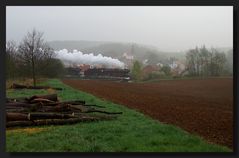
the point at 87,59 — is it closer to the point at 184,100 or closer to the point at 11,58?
the point at 11,58

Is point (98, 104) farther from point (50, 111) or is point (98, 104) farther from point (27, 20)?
point (27, 20)

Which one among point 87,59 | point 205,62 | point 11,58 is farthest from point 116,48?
point 11,58

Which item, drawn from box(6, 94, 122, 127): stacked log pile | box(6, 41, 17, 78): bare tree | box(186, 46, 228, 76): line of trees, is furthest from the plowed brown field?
box(6, 41, 17, 78): bare tree

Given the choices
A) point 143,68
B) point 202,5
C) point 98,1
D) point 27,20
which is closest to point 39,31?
point 27,20

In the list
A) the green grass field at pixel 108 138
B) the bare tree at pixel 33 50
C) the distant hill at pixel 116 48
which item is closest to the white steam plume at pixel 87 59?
the distant hill at pixel 116 48

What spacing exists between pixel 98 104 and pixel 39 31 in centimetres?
144

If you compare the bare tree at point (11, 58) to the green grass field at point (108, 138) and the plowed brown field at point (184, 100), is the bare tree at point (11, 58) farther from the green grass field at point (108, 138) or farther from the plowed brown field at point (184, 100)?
the plowed brown field at point (184, 100)

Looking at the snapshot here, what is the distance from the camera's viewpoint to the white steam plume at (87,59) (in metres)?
9.56

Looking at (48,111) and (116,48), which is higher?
(116,48)

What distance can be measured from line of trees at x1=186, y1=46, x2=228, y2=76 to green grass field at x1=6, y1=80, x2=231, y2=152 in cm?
98

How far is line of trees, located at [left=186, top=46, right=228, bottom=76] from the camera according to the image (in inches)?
369

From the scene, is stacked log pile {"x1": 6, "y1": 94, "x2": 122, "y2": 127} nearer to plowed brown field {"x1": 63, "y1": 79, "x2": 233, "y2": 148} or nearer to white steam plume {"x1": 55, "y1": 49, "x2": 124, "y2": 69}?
plowed brown field {"x1": 63, "y1": 79, "x2": 233, "y2": 148}

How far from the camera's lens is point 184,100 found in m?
9.44

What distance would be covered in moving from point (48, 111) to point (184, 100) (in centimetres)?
209
